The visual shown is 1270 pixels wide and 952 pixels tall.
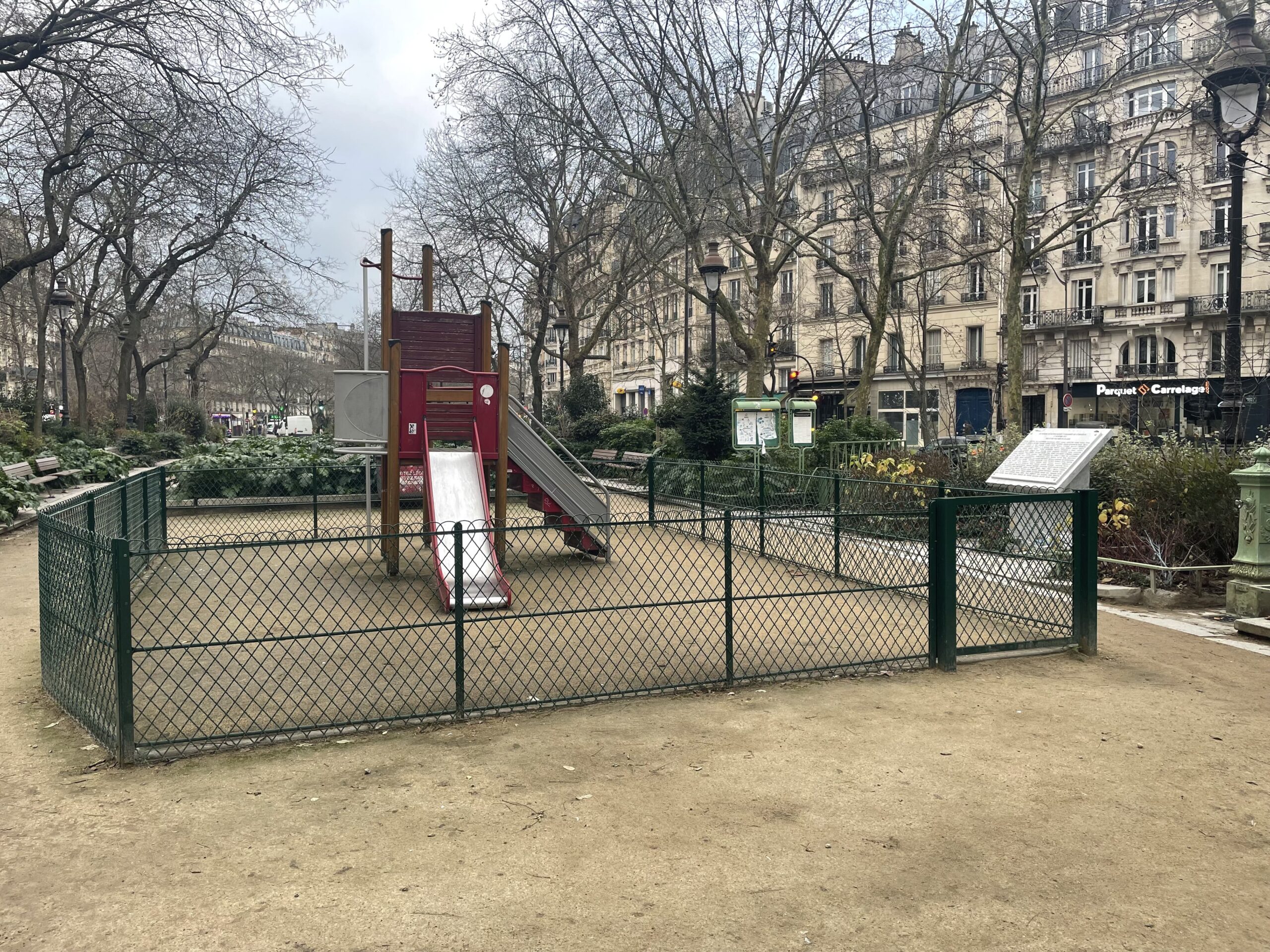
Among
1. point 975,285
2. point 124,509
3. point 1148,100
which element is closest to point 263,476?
point 124,509

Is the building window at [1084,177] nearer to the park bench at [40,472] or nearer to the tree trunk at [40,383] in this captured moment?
the park bench at [40,472]

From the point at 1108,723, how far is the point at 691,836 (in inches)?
120

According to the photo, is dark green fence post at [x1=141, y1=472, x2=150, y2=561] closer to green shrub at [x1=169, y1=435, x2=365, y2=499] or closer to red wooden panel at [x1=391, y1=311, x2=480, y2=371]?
red wooden panel at [x1=391, y1=311, x2=480, y2=371]

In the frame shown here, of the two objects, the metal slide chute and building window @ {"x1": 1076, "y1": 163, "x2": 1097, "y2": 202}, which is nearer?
the metal slide chute

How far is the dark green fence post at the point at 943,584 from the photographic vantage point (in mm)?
6762

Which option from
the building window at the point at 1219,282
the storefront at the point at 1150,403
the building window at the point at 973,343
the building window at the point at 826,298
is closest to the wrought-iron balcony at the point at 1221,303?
the building window at the point at 1219,282

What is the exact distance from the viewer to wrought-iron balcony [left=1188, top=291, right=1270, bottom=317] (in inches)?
1529

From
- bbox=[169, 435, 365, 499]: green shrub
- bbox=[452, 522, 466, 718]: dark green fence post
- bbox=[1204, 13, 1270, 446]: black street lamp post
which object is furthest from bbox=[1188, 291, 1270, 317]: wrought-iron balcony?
bbox=[452, 522, 466, 718]: dark green fence post

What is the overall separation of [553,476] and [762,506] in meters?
2.91

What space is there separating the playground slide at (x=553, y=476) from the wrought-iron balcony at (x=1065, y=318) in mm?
38597

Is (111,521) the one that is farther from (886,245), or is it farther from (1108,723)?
(886,245)

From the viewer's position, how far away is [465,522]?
33.3ft

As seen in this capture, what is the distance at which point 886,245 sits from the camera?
19.8 m

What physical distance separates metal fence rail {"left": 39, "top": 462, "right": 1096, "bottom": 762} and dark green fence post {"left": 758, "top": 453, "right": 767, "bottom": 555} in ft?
0.51
